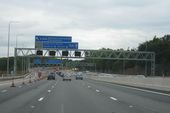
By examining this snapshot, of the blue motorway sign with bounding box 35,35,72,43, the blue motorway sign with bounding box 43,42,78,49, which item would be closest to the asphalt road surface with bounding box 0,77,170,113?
the blue motorway sign with bounding box 35,35,72,43

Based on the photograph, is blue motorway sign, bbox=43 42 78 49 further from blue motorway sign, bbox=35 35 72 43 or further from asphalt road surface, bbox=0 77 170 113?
asphalt road surface, bbox=0 77 170 113

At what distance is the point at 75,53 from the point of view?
96625mm

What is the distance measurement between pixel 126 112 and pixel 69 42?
68.4 metres

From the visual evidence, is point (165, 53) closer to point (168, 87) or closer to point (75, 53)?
point (75, 53)

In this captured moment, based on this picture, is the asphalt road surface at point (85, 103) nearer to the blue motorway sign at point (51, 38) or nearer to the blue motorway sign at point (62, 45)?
the blue motorway sign at point (51, 38)

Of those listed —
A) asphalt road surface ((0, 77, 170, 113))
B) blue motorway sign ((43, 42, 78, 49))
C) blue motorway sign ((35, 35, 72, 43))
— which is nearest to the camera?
asphalt road surface ((0, 77, 170, 113))

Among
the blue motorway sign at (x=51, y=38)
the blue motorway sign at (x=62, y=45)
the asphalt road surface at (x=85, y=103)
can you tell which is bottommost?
the asphalt road surface at (x=85, y=103)

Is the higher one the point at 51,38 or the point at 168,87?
the point at 51,38

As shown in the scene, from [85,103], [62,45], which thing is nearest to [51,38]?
[62,45]

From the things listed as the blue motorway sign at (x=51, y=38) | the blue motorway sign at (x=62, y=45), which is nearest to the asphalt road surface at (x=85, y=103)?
the blue motorway sign at (x=51, y=38)

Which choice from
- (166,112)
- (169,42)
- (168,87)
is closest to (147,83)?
(168,87)

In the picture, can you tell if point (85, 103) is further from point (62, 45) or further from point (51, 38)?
point (62, 45)

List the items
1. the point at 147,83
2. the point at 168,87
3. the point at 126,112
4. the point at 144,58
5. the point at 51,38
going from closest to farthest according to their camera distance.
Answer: the point at 126,112
the point at 168,87
the point at 147,83
the point at 51,38
the point at 144,58

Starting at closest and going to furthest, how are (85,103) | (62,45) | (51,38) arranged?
1. (85,103)
2. (51,38)
3. (62,45)
